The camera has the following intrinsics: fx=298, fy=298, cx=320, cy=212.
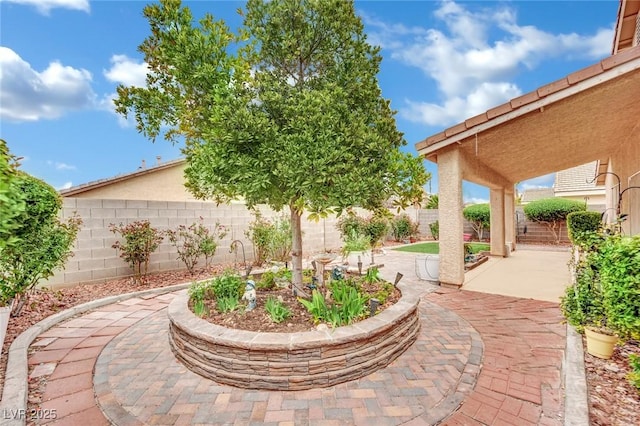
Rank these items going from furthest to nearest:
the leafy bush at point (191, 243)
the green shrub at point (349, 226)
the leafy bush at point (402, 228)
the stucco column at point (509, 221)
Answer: the leafy bush at point (402, 228) < the green shrub at point (349, 226) < the stucco column at point (509, 221) < the leafy bush at point (191, 243)

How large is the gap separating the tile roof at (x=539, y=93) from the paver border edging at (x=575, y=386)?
12.9ft

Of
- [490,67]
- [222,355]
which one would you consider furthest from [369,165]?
[490,67]

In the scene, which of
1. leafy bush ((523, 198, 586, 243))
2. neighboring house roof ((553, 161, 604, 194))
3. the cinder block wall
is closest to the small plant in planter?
the cinder block wall

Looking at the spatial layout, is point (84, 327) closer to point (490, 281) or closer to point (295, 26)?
point (295, 26)

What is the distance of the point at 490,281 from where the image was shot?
7.59m

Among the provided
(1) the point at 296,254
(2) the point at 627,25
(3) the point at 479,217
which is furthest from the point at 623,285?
(3) the point at 479,217

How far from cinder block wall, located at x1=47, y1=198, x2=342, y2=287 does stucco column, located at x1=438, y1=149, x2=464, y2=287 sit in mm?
3165

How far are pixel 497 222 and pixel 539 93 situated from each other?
7533 mm

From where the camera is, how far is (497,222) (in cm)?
1158

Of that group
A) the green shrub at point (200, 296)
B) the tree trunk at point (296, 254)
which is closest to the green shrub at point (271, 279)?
the tree trunk at point (296, 254)

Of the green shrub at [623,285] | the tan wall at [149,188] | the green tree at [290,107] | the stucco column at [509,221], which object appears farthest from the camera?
the stucco column at [509,221]

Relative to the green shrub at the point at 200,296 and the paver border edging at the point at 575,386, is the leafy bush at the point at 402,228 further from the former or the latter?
the green shrub at the point at 200,296

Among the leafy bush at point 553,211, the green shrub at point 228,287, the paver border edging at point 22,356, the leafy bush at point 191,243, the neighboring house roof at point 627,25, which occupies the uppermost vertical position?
the neighboring house roof at point 627,25

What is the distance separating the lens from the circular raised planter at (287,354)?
9.98ft
